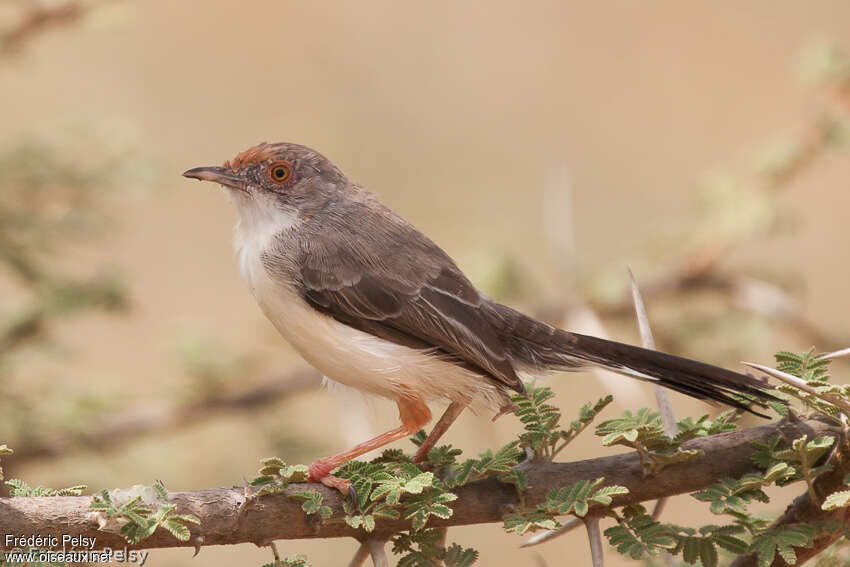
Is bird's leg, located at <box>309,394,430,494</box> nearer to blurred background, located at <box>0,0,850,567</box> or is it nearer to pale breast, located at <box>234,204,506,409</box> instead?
pale breast, located at <box>234,204,506,409</box>

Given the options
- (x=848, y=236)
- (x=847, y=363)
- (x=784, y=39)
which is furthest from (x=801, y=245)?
(x=847, y=363)

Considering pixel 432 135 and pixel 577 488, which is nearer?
pixel 577 488

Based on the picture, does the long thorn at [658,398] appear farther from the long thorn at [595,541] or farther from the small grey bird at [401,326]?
the small grey bird at [401,326]

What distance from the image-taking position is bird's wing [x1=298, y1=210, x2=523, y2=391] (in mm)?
3572

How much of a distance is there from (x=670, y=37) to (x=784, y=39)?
129cm

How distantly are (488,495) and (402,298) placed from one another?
1.03 m

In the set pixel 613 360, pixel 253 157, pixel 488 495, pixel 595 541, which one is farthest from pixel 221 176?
pixel 595 541

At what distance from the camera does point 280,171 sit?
164 inches

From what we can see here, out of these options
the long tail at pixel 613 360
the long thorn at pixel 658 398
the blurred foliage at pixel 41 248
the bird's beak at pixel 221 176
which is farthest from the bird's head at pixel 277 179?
the long thorn at pixel 658 398

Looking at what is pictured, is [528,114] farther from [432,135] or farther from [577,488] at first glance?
[577,488]

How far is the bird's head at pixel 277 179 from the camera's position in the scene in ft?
13.4

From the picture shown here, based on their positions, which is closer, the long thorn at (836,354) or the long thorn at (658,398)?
the long thorn at (836,354)

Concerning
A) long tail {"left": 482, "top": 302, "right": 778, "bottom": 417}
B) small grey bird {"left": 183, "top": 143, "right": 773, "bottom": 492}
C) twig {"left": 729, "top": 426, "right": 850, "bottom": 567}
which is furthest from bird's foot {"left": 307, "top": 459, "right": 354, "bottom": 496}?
twig {"left": 729, "top": 426, "right": 850, "bottom": 567}

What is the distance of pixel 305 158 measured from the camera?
164 inches
